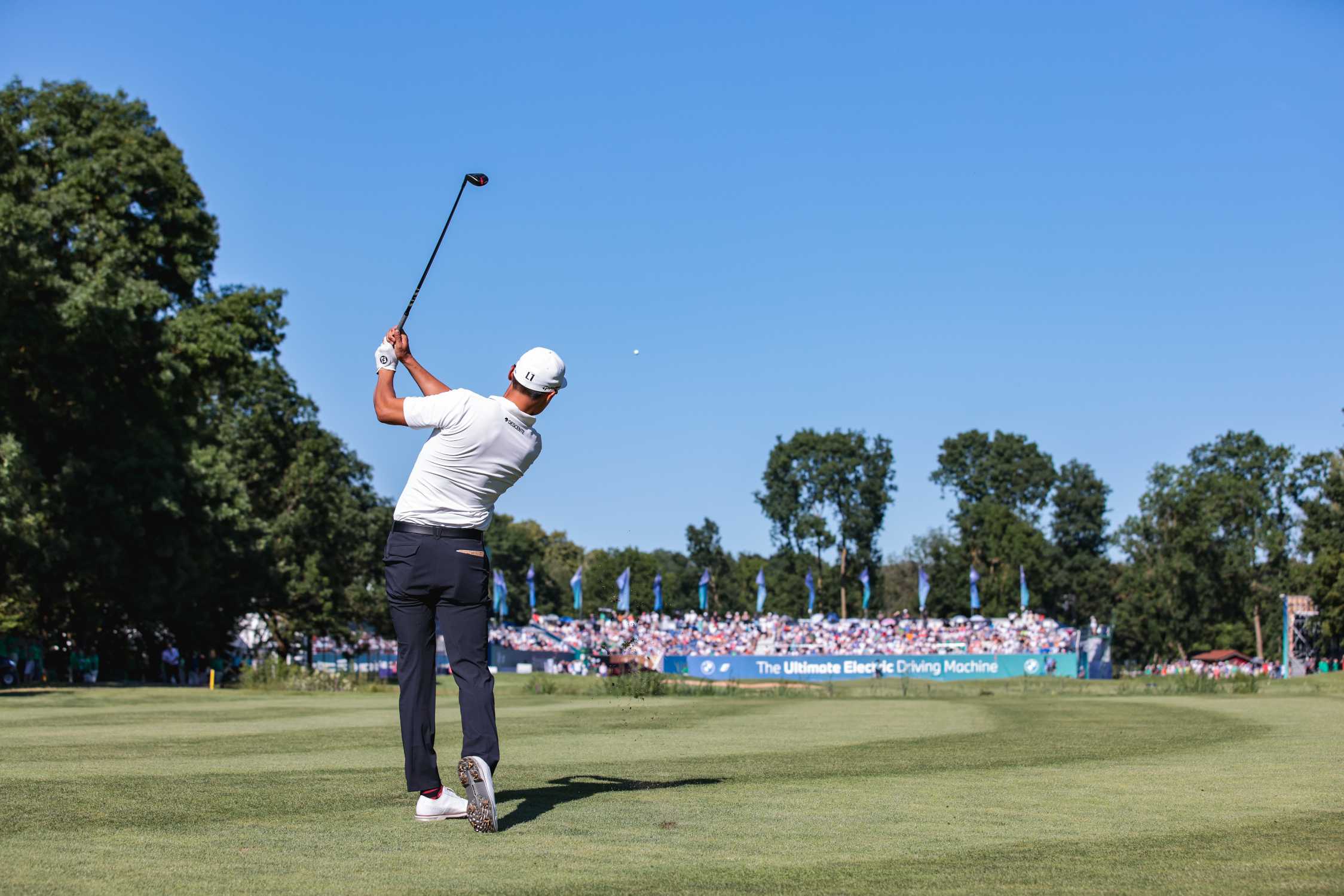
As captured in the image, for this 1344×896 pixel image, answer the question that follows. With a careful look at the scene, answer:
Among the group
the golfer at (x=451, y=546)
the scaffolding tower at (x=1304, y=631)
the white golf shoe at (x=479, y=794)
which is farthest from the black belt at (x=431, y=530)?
the scaffolding tower at (x=1304, y=631)

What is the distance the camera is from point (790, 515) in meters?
116

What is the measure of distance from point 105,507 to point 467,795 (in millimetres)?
32086

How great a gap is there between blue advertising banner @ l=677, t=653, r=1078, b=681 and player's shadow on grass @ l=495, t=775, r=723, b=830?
50.5 m

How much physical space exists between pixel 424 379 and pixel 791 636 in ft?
218

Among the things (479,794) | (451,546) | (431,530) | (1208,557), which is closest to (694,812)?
(479,794)

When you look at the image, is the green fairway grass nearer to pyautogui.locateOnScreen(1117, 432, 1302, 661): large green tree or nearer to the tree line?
the tree line

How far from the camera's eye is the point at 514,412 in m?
6.50

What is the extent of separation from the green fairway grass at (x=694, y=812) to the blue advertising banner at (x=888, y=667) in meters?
47.0

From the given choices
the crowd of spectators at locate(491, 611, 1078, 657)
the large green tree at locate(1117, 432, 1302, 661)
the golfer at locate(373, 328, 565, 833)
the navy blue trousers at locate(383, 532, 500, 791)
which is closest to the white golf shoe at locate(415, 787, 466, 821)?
the golfer at locate(373, 328, 565, 833)

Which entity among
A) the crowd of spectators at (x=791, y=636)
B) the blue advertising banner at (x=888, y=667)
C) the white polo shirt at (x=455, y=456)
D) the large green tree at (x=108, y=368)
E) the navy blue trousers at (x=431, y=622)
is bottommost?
the blue advertising banner at (x=888, y=667)

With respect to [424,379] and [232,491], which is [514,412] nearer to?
[424,379]

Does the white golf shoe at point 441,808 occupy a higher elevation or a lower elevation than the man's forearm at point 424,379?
lower

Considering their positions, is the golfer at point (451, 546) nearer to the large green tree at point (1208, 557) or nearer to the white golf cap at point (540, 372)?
the white golf cap at point (540, 372)

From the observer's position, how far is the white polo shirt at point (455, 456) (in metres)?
6.38
